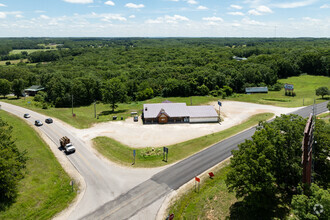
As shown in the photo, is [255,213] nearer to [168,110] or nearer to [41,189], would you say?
[41,189]

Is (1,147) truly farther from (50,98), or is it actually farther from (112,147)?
(50,98)

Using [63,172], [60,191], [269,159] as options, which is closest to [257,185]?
[269,159]

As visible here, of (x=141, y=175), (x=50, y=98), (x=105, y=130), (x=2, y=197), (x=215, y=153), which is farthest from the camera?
(x=50, y=98)

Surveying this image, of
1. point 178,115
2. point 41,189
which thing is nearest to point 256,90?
point 178,115

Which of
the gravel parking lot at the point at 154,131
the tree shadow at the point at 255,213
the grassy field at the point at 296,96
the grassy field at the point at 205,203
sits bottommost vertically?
the grassy field at the point at 205,203

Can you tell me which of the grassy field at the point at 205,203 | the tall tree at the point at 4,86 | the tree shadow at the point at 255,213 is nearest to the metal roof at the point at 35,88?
the tall tree at the point at 4,86

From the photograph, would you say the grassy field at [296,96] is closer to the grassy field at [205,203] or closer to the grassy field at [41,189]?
the grassy field at [205,203]
